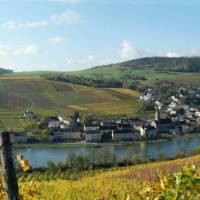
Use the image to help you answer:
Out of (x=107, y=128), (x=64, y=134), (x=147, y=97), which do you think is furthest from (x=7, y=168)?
(x=147, y=97)

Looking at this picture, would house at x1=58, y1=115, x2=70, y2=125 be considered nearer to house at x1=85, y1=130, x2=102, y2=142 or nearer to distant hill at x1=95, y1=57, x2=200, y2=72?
house at x1=85, y1=130, x2=102, y2=142

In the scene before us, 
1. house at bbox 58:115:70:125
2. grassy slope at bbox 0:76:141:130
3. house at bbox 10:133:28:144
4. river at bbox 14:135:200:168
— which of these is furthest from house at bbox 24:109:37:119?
river at bbox 14:135:200:168

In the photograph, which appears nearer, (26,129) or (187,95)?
(26,129)

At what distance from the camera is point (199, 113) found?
75.7 metres

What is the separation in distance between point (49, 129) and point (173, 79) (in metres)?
66.0

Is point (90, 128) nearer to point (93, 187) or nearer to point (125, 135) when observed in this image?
point (125, 135)

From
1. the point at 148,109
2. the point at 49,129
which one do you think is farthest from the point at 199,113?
the point at 49,129

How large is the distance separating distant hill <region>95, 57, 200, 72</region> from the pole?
141 metres

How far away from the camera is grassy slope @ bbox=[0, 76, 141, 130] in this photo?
74.1m

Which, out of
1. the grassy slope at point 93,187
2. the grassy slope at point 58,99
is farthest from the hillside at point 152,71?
the grassy slope at point 93,187

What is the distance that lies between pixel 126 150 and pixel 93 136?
904 cm

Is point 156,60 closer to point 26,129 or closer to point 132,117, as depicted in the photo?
point 132,117

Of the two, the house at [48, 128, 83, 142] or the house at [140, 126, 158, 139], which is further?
the house at [140, 126, 158, 139]

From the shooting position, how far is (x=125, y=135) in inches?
2258
